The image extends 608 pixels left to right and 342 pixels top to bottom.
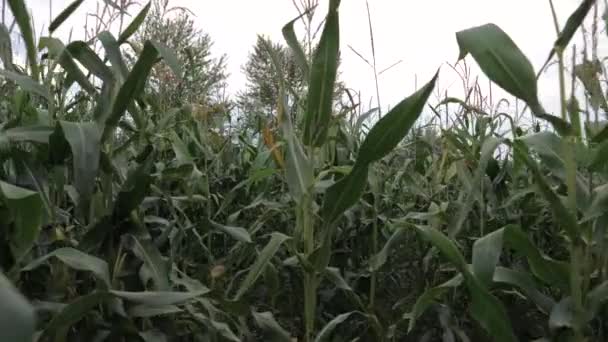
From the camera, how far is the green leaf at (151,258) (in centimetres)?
127

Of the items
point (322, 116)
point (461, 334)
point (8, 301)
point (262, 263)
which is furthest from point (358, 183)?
point (8, 301)

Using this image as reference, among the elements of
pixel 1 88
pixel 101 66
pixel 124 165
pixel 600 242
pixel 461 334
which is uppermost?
pixel 1 88

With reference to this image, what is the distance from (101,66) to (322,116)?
19.3 inches

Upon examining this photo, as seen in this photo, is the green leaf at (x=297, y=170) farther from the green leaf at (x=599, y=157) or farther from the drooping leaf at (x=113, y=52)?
the green leaf at (x=599, y=157)

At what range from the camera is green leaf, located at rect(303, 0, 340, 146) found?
4.01ft

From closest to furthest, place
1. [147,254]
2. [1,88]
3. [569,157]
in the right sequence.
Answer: [569,157] → [147,254] → [1,88]

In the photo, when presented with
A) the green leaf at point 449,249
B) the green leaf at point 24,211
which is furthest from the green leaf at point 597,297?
the green leaf at point 24,211

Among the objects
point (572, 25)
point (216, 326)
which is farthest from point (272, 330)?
point (572, 25)

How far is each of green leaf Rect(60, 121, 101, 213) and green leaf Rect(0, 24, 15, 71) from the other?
0.29 m

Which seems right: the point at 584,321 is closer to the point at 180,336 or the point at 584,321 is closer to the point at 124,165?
the point at 180,336

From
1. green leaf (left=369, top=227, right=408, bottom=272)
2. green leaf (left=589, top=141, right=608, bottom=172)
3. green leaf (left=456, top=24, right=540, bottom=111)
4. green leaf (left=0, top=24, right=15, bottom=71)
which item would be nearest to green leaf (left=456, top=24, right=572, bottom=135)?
green leaf (left=456, top=24, right=540, bottom=111)

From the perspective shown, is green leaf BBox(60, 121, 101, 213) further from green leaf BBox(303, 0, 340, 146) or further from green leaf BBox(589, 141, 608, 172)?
green leaf BBox(589, 141, 608, 172)

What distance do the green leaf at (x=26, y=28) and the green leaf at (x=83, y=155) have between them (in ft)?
0.67

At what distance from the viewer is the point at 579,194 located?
4.30ft
